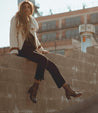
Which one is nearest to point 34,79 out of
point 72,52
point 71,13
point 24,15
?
point 24,15

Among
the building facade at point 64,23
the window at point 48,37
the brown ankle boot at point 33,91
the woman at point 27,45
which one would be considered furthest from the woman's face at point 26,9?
the window at point 48,37

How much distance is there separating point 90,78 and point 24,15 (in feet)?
9.68

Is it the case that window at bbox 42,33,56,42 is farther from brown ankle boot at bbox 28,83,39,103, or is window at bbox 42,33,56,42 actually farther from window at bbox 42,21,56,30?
brown ankle boot at bbox 28,83,39,103

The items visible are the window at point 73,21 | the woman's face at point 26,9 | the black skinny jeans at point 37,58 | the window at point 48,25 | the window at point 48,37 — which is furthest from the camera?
the window at point 48,25

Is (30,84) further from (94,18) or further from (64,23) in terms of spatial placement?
(64,23)

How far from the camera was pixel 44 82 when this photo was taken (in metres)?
6.04

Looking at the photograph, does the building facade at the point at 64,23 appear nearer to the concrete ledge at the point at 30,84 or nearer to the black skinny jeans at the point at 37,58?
the concrete ledge at the point at 30,84

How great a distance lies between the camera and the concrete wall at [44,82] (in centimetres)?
501

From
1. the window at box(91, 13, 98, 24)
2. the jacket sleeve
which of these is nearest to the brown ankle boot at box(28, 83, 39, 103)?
the jacket sleeve

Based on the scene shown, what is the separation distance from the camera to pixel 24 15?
216 inches

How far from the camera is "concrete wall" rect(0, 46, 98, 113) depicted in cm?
501

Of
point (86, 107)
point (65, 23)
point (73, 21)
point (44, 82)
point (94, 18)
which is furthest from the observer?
point (65, 23)

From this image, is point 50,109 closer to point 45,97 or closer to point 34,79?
point 45,97

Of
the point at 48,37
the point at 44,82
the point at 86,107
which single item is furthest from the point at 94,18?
the point at 44,82
